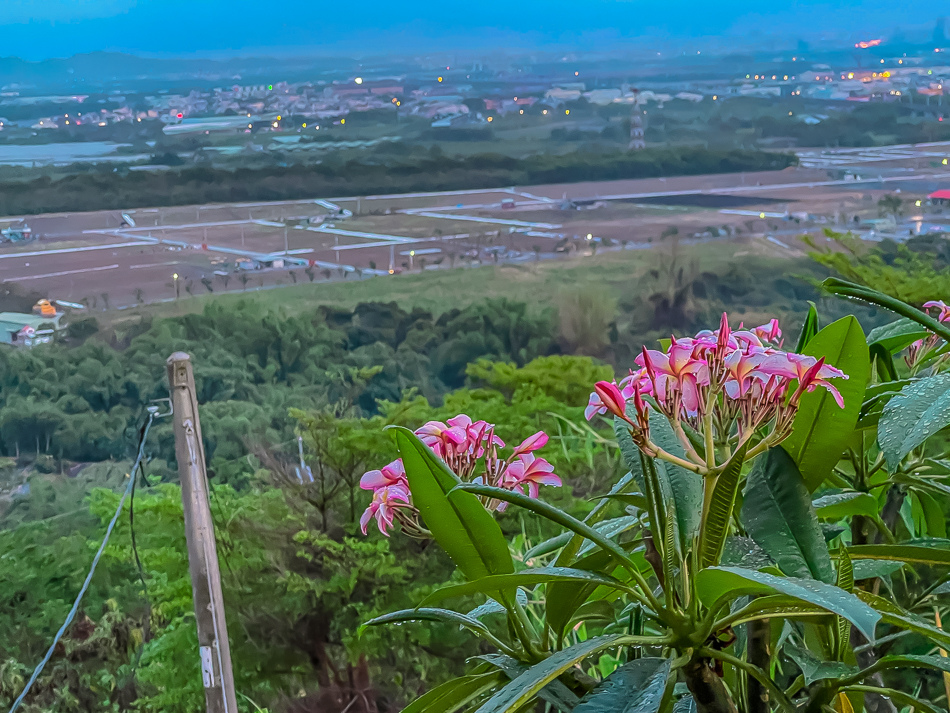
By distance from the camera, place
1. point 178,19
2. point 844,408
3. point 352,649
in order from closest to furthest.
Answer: point 844,408
point 352,649
point 178,19

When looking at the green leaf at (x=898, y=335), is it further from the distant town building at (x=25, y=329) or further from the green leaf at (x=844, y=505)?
the distant town building at (x=25, y=329)

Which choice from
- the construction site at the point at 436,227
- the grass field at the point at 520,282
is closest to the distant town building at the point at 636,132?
the construction site at the point at 436,227

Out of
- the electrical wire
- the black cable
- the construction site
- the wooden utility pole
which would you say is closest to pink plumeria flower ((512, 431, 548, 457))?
the wooden utility pole

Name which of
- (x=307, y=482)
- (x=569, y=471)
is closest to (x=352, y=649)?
(x=307, y=482)

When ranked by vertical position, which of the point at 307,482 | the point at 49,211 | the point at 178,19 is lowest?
the point at 307,482

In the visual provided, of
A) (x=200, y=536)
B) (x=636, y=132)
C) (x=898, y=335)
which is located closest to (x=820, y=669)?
(x=898, y=335)

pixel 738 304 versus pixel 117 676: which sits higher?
pixel 738 304

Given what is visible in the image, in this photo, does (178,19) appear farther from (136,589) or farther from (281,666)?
(281,666)

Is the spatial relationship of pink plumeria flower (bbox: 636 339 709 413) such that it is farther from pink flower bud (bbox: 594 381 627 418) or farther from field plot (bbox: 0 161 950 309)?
field plot (bbox: 0 161 950 309)
